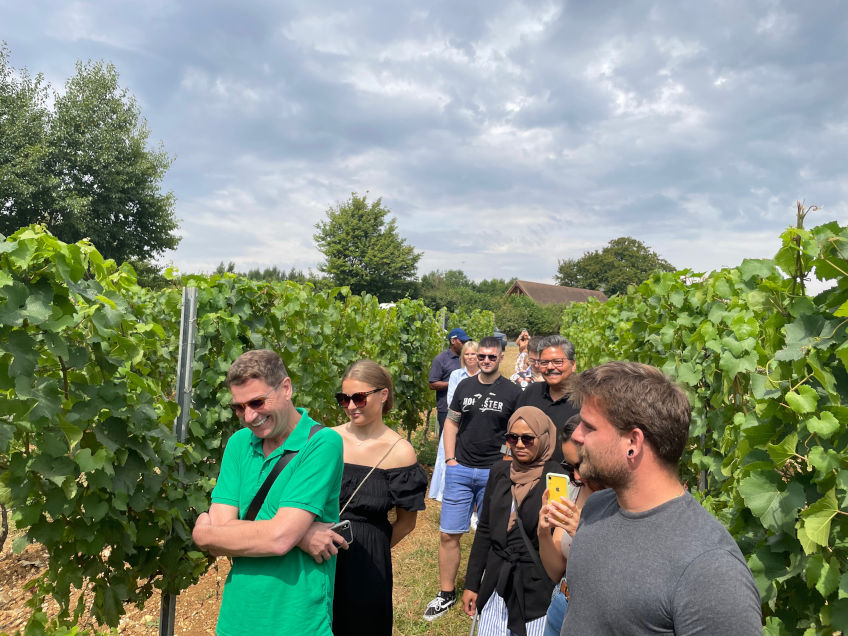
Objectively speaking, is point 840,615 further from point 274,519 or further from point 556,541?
point 274,519

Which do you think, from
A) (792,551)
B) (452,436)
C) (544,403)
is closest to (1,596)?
(452,436)

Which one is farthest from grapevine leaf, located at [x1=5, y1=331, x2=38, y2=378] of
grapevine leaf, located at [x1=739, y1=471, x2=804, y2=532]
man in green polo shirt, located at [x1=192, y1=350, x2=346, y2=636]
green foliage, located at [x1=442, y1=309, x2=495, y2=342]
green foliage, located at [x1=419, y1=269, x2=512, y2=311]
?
green foliage, located at [x1=419, y1=269, x2=512, y2=311]

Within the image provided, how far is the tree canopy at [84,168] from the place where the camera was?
73.3ft

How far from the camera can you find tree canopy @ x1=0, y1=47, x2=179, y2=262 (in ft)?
73.3

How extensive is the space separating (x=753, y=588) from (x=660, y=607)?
0.20 meters

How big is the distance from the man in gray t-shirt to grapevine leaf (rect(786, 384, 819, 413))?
51cm

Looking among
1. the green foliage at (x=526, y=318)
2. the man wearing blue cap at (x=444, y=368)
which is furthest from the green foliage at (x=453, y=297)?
the man wearing blue cap at (x=444, y=368)

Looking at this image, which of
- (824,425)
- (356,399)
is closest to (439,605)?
(356,399)

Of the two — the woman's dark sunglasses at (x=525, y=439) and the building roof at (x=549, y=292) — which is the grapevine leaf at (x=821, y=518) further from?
the building roof at (x=549, y=292)

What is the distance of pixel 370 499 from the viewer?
8.02ft

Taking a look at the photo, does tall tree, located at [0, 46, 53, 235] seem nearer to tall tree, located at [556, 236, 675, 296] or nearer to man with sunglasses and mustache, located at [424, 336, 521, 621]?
A: man with sunglasses and mustache, located at [424, 336, 521, 621]

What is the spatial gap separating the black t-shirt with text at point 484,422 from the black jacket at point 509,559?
1.53m

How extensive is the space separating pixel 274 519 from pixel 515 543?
1194 mm

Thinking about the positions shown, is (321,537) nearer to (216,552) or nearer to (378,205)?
(216,552)
